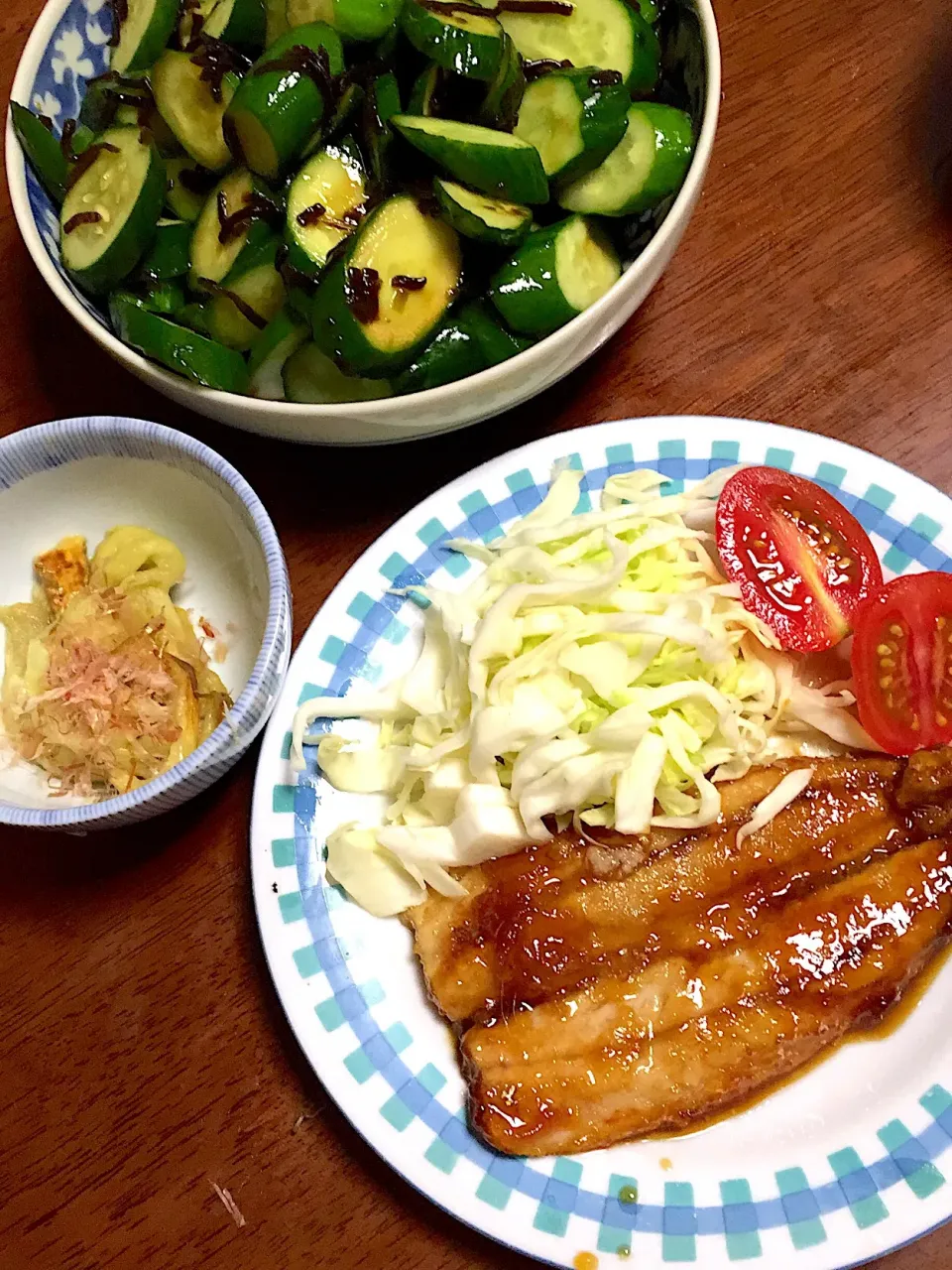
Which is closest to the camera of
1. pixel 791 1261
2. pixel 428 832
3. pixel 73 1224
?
pixel 791 1261

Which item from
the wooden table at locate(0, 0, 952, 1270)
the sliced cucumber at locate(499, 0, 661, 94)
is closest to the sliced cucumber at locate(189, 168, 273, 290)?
the wooden table at locate(0, 0, 952, 1270)

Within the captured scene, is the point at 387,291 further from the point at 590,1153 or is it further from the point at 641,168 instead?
the point at 590,1153

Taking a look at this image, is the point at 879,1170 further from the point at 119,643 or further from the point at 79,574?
the point at 79,574

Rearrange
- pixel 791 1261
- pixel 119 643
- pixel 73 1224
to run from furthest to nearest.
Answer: pixel 119 643, pixel 73 1224, pixel 791 1261

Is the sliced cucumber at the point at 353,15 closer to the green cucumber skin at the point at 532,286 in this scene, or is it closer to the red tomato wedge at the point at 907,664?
the green cucumber skin at the point at 532,286

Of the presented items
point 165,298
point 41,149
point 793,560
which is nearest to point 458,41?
point 165,298

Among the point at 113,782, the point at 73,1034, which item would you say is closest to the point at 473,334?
the point at 113,782
